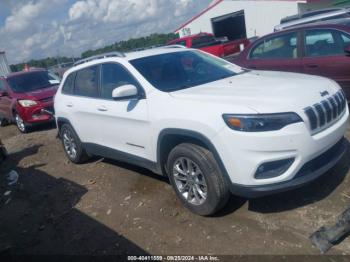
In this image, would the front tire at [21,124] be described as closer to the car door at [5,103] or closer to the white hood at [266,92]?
the car door at [5,103]

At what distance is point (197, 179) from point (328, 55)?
3819 mm

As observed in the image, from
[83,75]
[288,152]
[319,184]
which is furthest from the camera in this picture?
[83,75]

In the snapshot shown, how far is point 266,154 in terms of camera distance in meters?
3.47

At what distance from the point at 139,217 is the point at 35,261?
1239 millimetres

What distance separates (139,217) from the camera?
4.57 metres

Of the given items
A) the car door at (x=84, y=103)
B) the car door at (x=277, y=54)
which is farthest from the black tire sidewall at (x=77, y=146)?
the car door at (x=277, y=54)

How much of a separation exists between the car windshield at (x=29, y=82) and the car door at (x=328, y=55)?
25.9 ft

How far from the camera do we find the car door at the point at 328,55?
20.5ft

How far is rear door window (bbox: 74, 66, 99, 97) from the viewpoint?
559cm

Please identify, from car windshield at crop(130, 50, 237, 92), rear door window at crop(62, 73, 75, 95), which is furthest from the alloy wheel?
rear door window at crop(62, 73, 75, 95)

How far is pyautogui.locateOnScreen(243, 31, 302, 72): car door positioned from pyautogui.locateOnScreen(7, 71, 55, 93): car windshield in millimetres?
6761

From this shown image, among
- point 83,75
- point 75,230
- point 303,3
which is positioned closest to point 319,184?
point 75,230

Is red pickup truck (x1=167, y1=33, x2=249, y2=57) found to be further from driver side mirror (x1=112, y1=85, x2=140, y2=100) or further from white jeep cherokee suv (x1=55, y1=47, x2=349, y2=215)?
driver side mirror (x1=112, y1=85, x2=140, y2=100)

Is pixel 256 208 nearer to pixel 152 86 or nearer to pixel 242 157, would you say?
pixel 242 157
